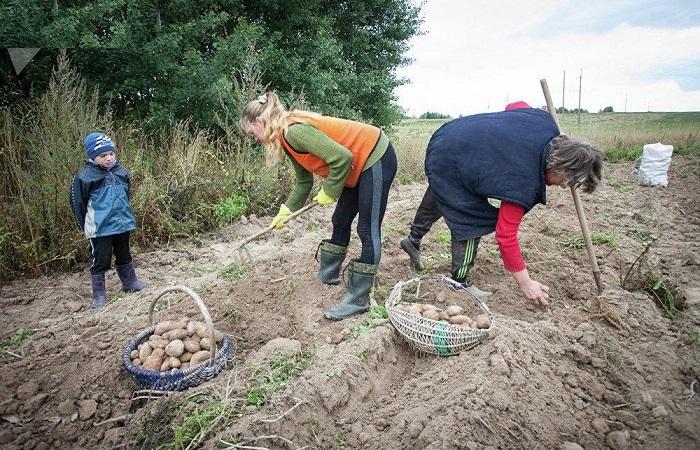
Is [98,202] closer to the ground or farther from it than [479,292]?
farther from it

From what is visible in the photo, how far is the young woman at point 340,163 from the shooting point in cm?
293

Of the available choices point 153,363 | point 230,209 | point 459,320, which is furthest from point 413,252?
point 230,209

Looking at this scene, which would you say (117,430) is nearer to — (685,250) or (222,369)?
(222,369)

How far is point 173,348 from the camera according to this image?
2.73 metres

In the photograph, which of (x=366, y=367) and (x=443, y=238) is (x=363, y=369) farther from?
(x=443, y=238)

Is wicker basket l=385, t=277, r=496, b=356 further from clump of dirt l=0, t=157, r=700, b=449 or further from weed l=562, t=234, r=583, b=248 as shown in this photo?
weed l=562, t=234, r=583, b=248

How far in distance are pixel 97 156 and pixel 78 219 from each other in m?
0.56

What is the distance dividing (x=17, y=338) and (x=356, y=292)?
8.29 feet

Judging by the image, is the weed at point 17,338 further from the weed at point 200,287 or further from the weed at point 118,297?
the weed at point 200,287

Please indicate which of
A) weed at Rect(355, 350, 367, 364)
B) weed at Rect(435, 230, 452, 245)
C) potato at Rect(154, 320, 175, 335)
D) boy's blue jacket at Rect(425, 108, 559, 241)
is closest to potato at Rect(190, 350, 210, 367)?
potato at Rect(154, 320, 175, 335)

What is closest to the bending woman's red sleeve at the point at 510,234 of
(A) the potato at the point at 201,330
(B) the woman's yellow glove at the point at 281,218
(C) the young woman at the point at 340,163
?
(C) the young woman at the point at 340,163

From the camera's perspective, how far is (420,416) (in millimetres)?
2322

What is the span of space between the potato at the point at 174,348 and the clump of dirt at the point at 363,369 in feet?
0.81

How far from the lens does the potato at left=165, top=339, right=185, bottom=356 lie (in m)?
2.72
